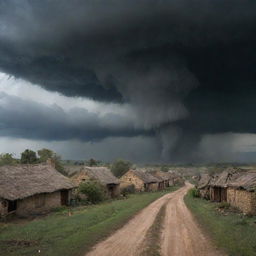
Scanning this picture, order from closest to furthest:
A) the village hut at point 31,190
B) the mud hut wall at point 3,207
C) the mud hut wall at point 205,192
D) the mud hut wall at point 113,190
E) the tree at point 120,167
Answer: the mud hut wall at point 3,207 → the village hut at point 31,190 → the mud hut wall at point 205,192 → the mud hut wall at point 113,190 → the tree at point 120,167

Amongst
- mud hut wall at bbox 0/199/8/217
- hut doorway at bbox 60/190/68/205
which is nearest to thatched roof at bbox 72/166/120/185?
hut doorway at bbox 60/190/68/205

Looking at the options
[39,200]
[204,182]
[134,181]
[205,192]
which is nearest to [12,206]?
[39,200]

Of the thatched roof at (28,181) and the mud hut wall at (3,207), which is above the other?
the thatched roof at (28,181)

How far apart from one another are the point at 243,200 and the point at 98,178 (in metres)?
29.0

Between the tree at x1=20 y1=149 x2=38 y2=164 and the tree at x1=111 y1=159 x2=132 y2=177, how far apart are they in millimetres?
36128

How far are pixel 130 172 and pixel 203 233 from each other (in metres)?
54.4

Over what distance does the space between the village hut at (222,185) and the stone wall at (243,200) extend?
3440mm

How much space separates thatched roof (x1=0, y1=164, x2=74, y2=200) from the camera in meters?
28.5

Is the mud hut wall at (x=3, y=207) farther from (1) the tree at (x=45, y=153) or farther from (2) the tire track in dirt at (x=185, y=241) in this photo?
(1) the tree at (x=45, y=153)

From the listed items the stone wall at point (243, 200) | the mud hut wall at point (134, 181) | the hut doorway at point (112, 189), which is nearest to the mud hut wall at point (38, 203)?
the hut doorway at point (112, 189)

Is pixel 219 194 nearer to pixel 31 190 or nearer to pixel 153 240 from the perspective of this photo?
pixel 31 190

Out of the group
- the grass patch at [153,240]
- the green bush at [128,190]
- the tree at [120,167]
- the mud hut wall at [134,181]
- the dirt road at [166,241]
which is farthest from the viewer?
the tree at [120,167]

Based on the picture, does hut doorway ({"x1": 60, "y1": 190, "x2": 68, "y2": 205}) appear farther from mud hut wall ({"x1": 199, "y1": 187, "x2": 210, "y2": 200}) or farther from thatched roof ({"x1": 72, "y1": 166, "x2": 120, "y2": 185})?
mud hut wall ({"x1": 199, "y1": 187, "x2": 210, "y2": 200})

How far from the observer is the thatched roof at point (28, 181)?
28466 mm
